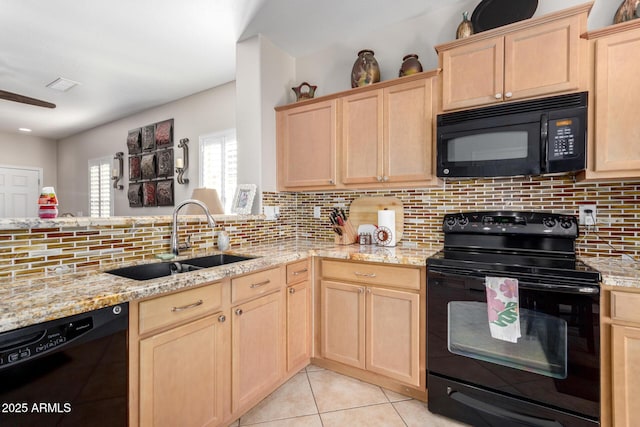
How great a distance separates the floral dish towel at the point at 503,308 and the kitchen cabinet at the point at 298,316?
44.2 inches

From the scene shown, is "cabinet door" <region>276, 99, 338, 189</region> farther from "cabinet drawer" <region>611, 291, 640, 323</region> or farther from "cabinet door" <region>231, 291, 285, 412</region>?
"cabinet drawer" <region>611, 291, 640, 323</region>

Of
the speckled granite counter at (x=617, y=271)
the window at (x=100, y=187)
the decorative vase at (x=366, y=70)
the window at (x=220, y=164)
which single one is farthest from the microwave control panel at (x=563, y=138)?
the window at (x=100, y=187)

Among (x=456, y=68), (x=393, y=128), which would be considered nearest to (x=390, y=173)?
(x=393, y=128)

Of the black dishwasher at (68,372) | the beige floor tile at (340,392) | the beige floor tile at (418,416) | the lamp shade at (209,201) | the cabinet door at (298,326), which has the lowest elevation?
the beige floor tile at (418,416)

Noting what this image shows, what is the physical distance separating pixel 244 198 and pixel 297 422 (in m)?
1.64

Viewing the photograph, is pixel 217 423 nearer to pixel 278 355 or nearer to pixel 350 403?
pixel 278 355

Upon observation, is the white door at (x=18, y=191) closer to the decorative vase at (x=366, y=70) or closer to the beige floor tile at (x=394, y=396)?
the decorative vase at (x=366, y=70)

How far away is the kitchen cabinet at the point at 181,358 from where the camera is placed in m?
1.15

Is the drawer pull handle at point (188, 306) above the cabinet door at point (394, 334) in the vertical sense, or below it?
above

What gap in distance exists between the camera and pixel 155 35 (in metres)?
2.60

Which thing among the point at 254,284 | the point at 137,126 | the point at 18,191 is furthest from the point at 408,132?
the point at 18,191

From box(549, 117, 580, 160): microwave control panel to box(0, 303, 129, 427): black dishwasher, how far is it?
7.05 feet

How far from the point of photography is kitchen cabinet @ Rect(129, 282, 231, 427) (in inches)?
45.1

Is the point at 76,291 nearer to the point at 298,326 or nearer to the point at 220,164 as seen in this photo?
the point at 298,326
